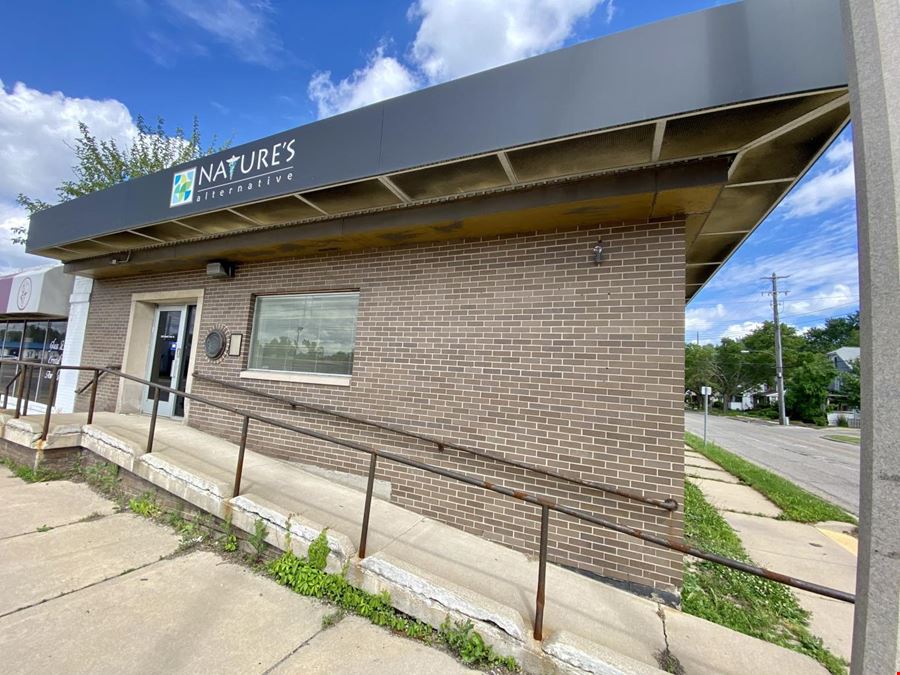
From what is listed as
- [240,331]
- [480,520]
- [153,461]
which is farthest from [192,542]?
[240,331]

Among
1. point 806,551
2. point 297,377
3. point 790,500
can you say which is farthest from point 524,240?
point 790,500

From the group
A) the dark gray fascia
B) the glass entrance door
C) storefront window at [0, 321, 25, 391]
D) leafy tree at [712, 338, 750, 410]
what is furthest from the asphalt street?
leafy tree at [712, 338, 750, 410]

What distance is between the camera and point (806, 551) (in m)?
4.71

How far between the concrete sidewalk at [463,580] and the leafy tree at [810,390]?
148 ft

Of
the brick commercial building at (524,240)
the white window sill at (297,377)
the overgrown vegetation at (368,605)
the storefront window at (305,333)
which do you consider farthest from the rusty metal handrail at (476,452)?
the overgrown vegetation at (368,605)

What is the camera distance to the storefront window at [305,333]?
16.7ft

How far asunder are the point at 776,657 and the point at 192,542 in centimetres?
447

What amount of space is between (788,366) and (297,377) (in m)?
57.9

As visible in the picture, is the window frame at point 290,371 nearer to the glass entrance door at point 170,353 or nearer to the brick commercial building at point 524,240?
the brick commercial building at point 524,240

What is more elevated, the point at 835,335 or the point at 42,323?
the point at 835,335

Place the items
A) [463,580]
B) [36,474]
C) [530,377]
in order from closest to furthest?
[463,580] → [530,377] → [36,474]

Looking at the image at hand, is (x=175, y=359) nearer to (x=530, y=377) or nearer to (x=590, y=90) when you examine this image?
(x=530, y=377)

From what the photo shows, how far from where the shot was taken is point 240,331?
19.1ft

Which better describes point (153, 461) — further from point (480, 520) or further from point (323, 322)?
point (480, 520)
